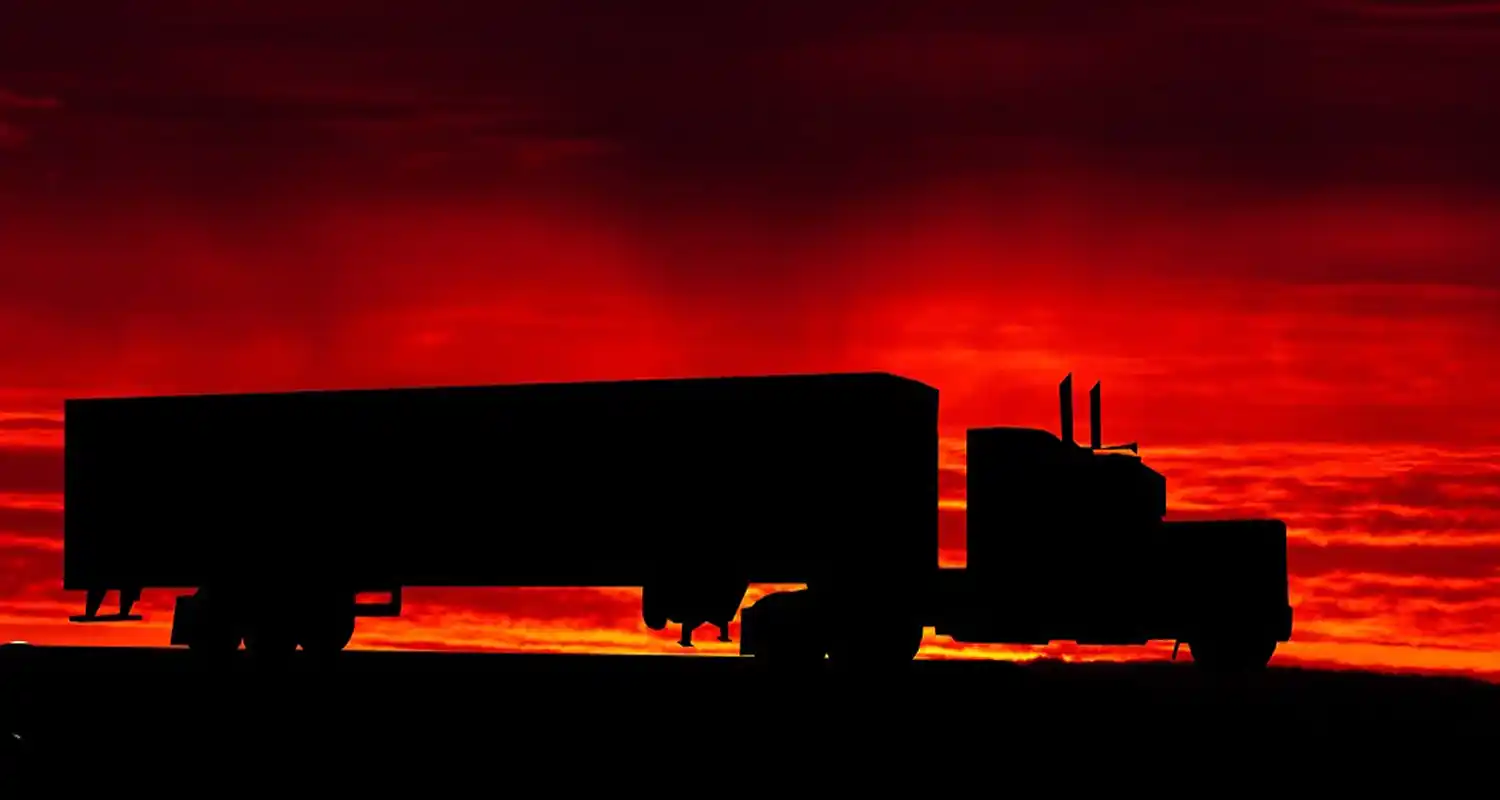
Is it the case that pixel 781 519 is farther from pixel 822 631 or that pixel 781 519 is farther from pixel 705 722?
pixel 705 722

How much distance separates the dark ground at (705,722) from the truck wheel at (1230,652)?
38 cm

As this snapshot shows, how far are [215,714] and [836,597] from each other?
23.7 feet

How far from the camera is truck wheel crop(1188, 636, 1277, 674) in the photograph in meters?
25.1

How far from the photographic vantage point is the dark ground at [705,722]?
17062 mm

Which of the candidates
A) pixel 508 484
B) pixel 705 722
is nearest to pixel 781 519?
pixel 508 484

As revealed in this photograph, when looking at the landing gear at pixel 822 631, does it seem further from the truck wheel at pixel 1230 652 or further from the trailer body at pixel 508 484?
the truck wheel at pixel 1230 652

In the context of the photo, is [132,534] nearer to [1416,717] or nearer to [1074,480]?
[1074,480]

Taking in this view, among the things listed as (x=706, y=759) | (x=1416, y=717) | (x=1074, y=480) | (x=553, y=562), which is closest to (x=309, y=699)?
(x=553, y=562)

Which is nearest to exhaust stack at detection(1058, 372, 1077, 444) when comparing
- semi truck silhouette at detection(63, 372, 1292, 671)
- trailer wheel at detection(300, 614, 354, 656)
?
semi truck silhouette at detection(63, 372, 1292, 671)

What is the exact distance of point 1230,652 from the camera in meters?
25.2

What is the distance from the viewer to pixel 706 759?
1744cm

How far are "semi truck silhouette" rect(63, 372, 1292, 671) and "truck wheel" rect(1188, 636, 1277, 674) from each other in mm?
30

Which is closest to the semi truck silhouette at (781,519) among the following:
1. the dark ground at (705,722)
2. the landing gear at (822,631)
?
the landing gear at (822,631)

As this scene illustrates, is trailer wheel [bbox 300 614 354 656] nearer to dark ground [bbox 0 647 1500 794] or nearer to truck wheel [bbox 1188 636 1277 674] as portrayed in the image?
dark ground [bbox 0 647 1500 794]
